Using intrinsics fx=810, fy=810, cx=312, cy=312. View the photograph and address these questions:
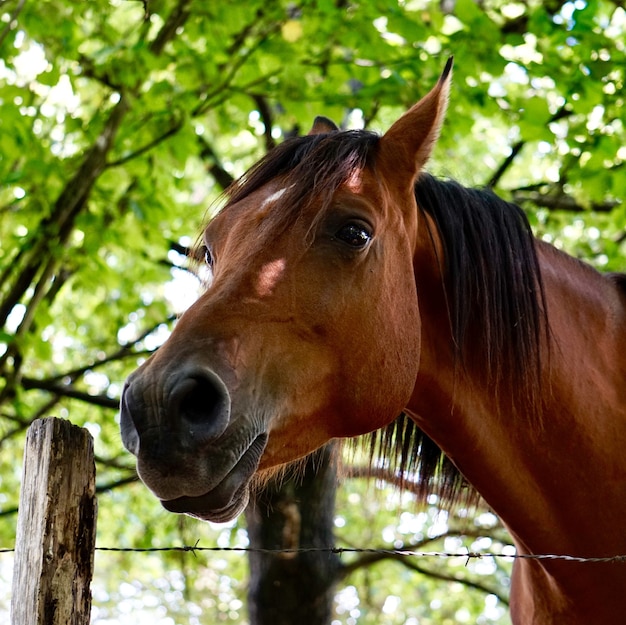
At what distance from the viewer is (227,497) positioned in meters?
2.31

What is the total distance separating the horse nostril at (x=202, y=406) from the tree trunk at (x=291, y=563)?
331 centimetres

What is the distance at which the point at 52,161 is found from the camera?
5.41 meters

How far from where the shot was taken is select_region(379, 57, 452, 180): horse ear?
289cm

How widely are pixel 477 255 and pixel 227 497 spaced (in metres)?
1.42

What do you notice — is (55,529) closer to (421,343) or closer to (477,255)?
(421,343)

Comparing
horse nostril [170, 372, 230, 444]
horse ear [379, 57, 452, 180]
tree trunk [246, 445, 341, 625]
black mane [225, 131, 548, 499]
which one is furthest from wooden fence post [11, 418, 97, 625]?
tree trunk [246, 445, 341, 625]

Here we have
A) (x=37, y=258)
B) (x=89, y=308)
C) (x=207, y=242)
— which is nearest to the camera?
(x=207, y=242)

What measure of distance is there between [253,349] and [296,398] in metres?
0.22

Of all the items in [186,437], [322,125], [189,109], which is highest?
[189,109]

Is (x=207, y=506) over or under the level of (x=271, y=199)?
under

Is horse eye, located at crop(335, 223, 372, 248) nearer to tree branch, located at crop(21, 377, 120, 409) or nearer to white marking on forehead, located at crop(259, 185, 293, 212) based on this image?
white marking on forehead, located at crop(259, 185, 293, 212)

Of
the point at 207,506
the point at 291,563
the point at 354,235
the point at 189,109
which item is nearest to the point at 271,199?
the point at 354,235

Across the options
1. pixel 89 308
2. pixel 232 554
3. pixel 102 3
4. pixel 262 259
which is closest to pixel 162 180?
pixel 102 3

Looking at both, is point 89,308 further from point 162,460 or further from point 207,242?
point 162,460
